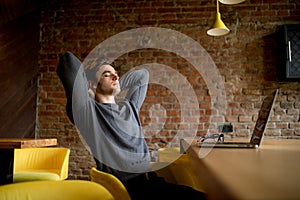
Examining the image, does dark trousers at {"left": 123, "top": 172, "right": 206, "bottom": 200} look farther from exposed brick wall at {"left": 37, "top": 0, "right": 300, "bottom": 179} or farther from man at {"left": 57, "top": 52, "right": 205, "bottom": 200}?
exposed brick wall at {"left": 37, "top": 0, "right": 300, "bottom": 179}

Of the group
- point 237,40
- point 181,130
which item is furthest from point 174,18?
point 181,130

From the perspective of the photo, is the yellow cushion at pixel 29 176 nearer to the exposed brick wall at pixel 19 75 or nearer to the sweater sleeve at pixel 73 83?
the sweater sleeve at pixel 73 83

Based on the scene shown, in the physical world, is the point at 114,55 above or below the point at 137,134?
above

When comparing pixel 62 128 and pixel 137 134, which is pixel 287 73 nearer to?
pixel 137 134

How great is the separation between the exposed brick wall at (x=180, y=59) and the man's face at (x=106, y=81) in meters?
1.89

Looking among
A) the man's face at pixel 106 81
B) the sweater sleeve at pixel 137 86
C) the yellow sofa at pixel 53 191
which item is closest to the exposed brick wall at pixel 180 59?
the sweater sleeve at pixel 137 86

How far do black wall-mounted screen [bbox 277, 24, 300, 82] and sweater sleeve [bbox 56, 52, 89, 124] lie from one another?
9.05 feet

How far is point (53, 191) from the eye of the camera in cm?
68

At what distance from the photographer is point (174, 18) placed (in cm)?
372

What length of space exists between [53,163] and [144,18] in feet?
7.38

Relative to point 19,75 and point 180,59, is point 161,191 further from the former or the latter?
point 19,75

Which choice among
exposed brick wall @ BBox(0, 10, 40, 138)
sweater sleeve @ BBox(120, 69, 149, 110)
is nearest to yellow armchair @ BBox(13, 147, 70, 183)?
exposed brick wall @ BBox(0, 10, 40, 138)

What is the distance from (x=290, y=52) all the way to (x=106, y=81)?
2604 mm

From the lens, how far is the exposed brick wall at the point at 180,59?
354cm
